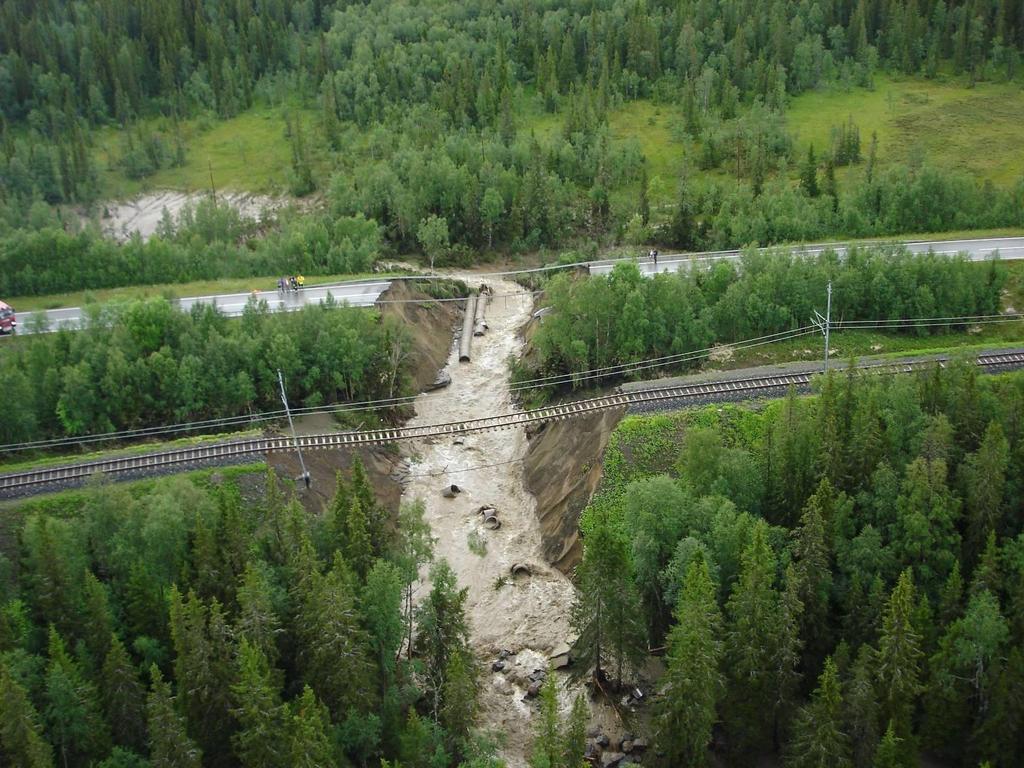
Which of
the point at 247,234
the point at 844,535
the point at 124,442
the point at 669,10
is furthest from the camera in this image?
the point at 669,10

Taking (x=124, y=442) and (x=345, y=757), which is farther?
(x=124, y=442)

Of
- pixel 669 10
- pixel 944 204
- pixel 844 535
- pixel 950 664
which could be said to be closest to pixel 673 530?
pixel 844 535

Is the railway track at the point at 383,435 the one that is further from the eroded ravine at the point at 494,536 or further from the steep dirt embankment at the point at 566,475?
the eroded ravine at the point at 494,536

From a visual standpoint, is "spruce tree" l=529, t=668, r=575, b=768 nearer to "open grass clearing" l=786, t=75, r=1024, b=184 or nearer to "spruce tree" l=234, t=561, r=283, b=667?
"spruce tree" l=234, t=561, r=283, b=667

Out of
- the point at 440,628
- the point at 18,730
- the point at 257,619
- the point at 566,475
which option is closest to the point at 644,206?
the point at 566,475

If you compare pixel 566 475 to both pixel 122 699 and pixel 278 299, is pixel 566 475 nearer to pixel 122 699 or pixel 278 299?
pixel 122 699

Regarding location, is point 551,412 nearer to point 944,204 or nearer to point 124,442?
point 124,442
